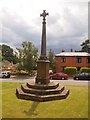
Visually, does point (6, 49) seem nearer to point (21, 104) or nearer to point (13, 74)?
point (13, 74)

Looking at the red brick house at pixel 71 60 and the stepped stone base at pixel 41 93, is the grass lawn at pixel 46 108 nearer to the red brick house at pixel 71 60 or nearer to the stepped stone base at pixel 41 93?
the stepped stone base at pixel 41 93

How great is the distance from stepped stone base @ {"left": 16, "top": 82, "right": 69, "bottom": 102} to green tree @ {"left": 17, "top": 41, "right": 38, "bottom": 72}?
25.0 m

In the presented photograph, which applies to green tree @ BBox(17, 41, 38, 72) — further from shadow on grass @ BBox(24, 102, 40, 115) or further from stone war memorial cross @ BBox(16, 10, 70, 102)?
shadow on grass @ BBox(24, 102, 40, 115)

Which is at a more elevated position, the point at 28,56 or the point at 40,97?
the point at 28,56

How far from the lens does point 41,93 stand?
595 inches

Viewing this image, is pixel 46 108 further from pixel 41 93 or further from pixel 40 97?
pixel 41 93

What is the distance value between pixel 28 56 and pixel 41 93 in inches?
1053

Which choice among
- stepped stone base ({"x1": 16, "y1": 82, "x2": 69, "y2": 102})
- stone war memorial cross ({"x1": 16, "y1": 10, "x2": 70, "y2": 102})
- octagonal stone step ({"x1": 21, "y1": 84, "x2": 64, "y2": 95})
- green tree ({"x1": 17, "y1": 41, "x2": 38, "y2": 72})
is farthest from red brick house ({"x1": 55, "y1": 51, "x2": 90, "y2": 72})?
octagonal stone step ({"x1": 21, "y1": 84, "x2": 64, "y2": 95})

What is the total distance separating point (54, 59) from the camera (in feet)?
164

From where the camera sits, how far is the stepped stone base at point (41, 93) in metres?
14.5

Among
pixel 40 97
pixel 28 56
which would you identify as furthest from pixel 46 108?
pixel 28 56

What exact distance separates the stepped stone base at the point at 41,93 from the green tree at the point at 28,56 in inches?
986

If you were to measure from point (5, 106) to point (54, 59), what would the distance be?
37.5 meters

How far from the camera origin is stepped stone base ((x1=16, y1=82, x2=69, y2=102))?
47.6ft
